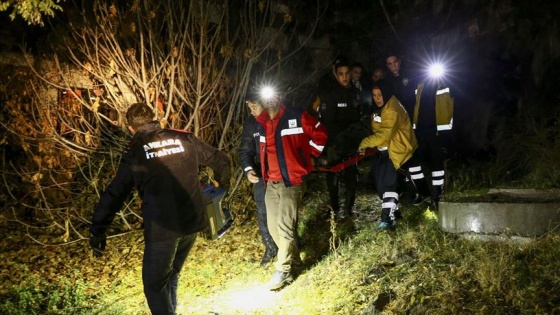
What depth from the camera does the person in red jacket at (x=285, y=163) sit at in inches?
187

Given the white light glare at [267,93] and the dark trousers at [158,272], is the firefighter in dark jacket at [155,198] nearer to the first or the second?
the dark trousers at [158,272]

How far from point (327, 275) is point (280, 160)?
1.35m

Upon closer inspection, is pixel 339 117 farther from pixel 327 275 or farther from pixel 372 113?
pixel 327 275

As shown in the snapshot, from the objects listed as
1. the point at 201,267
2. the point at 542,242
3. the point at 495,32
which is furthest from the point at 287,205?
the point at 495,32

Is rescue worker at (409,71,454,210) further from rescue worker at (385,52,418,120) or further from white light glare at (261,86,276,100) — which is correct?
white light glare at (261,86,276,100)

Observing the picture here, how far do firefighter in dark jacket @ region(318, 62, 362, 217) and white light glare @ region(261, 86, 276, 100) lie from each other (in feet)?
5.51

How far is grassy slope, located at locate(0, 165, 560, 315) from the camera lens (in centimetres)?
365

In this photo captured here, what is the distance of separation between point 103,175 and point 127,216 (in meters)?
0.83

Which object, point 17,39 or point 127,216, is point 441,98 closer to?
point 127,216

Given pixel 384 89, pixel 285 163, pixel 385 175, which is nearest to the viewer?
pixel 285 163

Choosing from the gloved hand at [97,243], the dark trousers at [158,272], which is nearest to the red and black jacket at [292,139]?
the dark trousers at [158,272]

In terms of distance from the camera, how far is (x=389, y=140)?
5.62 metres

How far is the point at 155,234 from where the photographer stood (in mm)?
3680

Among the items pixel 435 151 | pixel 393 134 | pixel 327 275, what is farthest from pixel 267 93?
pixel 435 151
